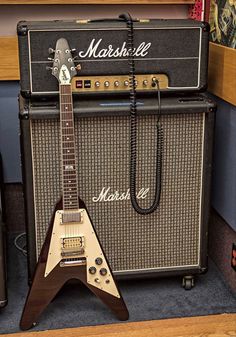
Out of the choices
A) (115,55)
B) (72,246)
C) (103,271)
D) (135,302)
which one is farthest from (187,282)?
(115,55)

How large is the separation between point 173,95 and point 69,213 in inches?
18.3

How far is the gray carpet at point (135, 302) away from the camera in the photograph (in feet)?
5.33

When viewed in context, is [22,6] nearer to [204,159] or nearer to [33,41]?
[33,41]

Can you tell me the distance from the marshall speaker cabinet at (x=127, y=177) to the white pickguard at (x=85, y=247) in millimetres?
104

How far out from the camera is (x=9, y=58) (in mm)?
1965

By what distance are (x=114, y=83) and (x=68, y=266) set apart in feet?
1.75

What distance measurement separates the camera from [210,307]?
169 cm

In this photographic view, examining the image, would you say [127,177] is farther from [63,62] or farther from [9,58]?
[9,58]

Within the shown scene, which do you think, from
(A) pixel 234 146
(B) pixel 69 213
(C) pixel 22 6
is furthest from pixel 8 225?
(A) pixel 234 146

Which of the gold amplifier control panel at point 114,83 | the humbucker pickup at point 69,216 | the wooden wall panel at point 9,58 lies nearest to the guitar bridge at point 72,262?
the humbucker pickup at point 69,216

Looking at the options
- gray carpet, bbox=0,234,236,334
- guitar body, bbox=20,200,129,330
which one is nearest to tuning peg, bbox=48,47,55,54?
guitar body, bbox=20,200,129,330

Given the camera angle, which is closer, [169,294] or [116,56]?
[116,56]

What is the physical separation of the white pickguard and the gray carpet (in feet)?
0.41

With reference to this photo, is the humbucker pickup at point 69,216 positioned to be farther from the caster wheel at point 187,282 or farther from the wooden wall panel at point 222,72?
the wooden wall panel at point 222,72
